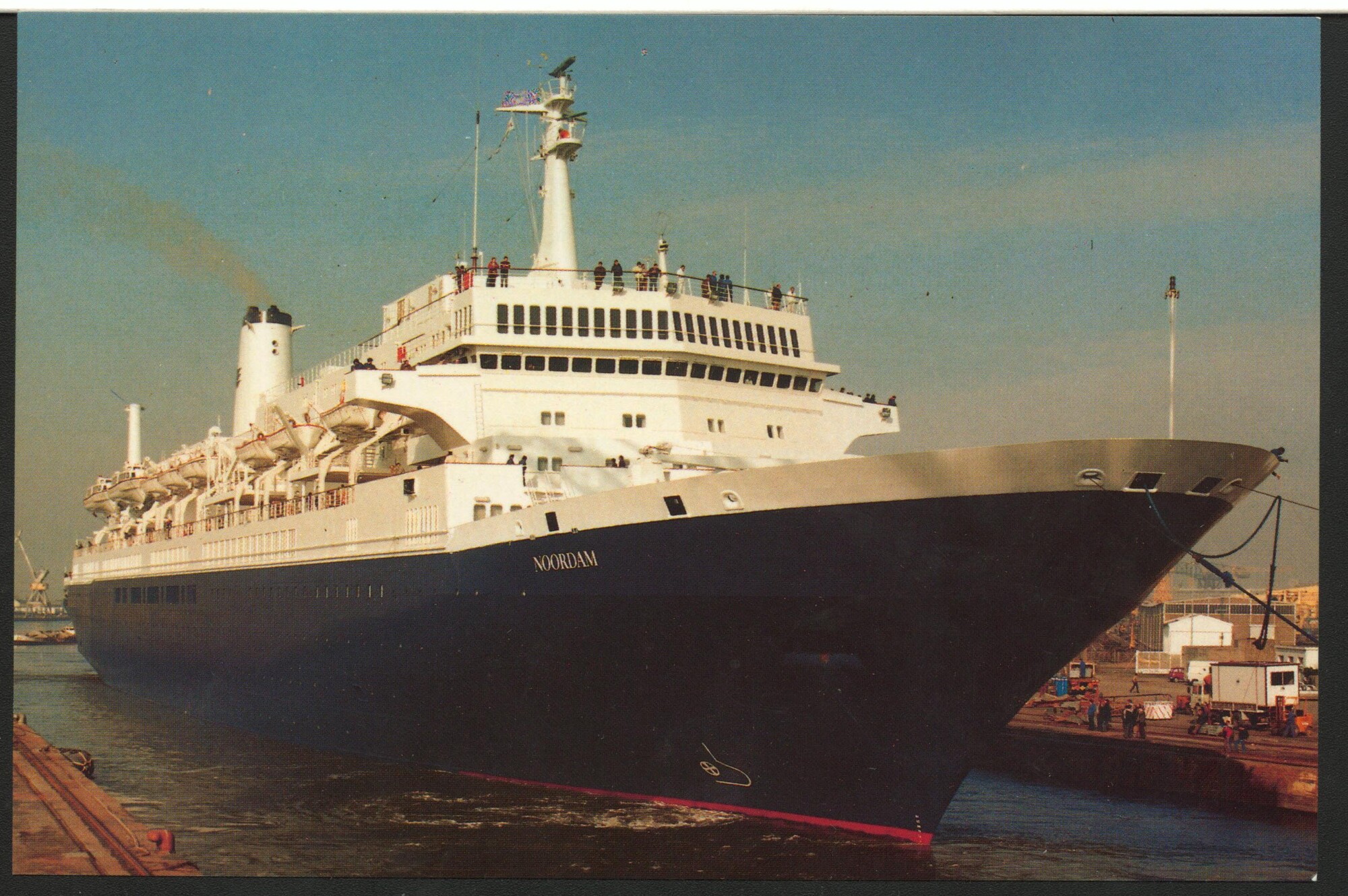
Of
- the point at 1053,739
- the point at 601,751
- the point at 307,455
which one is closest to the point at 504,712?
the point at 601,751

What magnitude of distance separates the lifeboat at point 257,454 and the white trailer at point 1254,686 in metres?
22.0

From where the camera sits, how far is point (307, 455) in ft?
99.0

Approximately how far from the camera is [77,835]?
58.8 feet

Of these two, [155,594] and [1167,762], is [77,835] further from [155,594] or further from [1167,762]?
[155,594]

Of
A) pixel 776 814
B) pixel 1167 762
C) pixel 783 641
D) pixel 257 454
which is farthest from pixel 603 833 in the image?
pixel 257 454

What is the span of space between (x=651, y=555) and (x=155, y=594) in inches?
957

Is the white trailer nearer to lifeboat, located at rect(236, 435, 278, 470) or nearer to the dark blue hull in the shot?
the dark blue hull

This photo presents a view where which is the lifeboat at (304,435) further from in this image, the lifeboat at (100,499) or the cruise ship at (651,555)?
the lifeboat at (100,499)

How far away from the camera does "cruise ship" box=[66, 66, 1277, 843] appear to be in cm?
1647

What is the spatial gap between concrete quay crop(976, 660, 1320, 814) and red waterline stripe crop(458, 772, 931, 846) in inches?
314

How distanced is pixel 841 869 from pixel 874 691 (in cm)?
224

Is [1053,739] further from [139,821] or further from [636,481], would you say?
[139,821]

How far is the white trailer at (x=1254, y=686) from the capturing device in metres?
27.8

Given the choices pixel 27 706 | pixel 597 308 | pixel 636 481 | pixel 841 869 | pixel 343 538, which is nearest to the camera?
pixel 841 869
